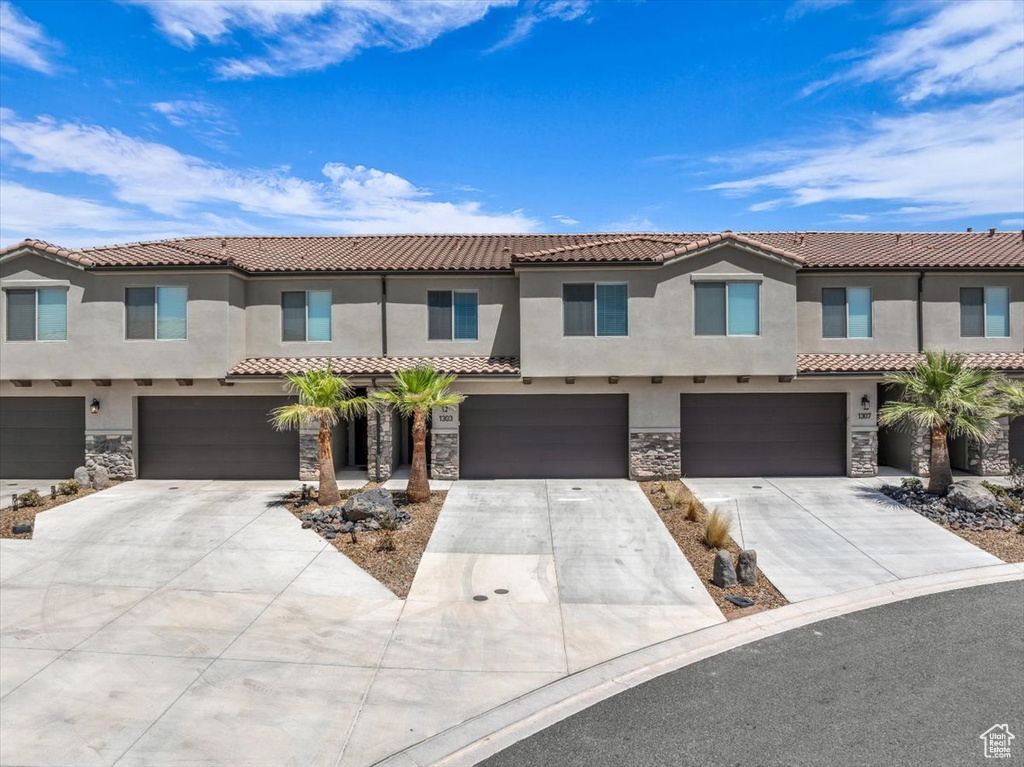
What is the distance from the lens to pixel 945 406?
14750 mm

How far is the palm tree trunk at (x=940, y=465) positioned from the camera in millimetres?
14938

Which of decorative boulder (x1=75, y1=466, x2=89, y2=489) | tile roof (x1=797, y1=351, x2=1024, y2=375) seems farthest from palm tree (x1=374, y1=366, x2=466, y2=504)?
tile roof (x1=797, y1=351, x2=1024, y2=375)

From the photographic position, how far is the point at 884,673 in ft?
25.6

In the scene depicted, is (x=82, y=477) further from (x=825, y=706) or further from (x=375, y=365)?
(x=825, y=706)

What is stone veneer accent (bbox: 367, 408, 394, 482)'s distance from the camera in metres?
17.8

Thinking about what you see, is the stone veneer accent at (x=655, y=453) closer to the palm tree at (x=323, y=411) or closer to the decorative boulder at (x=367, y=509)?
the decorative boulder at (x=367, y=509)

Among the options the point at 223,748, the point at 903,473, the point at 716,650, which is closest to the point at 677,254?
the point at 903,473

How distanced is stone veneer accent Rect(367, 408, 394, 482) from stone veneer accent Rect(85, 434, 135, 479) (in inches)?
268

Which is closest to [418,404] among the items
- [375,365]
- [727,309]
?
[375,365]

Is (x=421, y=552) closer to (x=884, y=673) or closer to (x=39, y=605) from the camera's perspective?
(x=39, y=605)

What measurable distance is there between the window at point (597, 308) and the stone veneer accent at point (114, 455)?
12697 mm

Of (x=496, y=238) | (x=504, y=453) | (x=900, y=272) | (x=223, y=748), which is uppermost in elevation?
(x=496, y=238)

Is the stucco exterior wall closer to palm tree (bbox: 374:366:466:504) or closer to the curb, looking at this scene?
palm tree (bbox: 374:366:466:504)

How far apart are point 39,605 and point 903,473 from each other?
2029 centimetres
